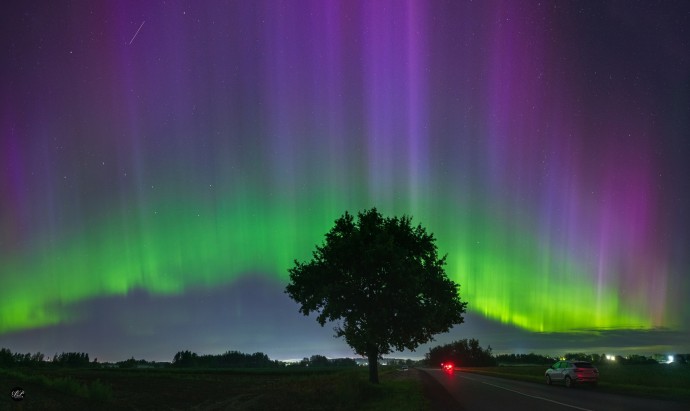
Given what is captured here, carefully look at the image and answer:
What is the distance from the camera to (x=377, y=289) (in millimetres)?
37625

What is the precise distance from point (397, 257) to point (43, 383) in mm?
25041

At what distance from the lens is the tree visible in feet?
119

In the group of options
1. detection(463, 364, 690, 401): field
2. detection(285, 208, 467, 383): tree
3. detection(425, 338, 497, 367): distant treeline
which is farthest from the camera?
detection(425, 338, 497, 367): distant treeline

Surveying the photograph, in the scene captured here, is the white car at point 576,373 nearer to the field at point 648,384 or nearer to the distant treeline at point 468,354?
the field at point 648,384

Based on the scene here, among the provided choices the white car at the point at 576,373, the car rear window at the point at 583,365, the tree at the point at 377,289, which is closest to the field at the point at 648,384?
the white car at the point at 576,373

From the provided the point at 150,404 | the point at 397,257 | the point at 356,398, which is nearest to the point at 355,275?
the point at 397,257

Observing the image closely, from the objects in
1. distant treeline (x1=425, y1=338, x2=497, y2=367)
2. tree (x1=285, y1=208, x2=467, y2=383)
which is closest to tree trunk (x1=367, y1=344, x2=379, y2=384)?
tree (x1=285, y1=208, x2=467, y2=383)

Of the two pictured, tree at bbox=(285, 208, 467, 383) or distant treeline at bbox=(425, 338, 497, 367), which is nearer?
tree at bbox=(285, 208, 467, 383)

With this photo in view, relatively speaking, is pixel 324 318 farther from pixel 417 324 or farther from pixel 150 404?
pixel 150 404

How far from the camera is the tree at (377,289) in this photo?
119ft

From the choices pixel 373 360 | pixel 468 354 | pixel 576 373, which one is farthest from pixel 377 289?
pixel 468 354

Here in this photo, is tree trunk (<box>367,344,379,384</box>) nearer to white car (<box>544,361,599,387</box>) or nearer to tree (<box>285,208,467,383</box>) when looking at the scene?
tree (<box>285,208,467,383</box>)

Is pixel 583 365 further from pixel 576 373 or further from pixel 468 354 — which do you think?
pixel 468 354

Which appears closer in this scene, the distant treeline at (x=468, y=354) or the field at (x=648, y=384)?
the field at (x=648, y=384)
